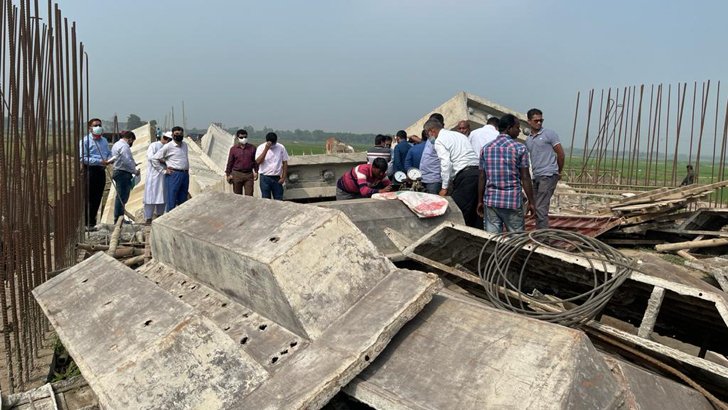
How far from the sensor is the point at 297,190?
872 centimetres

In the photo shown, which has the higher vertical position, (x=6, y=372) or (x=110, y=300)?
(x=110, y=300)

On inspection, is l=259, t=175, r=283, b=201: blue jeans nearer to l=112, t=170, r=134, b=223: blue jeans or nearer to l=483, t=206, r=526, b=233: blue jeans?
l=112, t=170, r=134, b=223: blue jeans

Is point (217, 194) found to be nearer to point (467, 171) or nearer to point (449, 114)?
point (467, 171)

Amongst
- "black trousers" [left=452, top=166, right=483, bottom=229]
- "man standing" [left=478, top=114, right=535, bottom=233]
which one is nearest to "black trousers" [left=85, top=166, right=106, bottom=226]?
"black trousers" [left=452, top=166, right=483, bottom=229]

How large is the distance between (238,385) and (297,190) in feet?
20.7

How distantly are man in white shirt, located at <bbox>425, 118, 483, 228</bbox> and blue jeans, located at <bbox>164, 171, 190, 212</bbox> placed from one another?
3.90 meters

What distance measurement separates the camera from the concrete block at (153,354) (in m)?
2.47

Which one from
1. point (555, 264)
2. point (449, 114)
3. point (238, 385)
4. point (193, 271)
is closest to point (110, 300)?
point (193, 271)

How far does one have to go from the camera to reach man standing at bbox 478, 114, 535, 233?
5.06 meters

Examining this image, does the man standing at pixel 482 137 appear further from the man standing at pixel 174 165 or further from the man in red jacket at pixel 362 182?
the man standing at pixel 174 165

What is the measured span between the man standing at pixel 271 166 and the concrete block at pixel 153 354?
475 centimetres

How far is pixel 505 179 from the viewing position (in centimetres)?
508

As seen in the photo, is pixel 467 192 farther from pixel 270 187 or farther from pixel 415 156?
pixel 270 187

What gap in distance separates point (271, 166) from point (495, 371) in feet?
20.8
